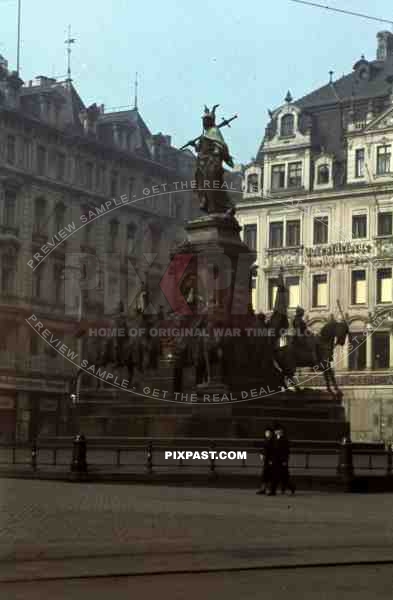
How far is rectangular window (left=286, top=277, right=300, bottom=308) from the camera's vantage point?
49.0m

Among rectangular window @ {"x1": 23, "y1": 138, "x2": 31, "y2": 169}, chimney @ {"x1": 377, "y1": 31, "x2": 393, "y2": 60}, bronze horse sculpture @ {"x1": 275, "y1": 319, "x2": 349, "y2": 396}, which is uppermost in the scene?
chimney @ {"x1": 377, "y1": 31, "x2": 393, "y2": 60}

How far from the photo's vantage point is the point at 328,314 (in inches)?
1943

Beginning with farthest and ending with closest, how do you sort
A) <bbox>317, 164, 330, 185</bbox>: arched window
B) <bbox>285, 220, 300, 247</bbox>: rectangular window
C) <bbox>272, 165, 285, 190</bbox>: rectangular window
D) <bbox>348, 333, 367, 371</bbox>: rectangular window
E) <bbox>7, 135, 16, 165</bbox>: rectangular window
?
<bbox>272, 165, 285, 190</bbox>: rectangular window, <bbox>317, 164, 330, 185</bbox>: arched window, <bbox>285, 220, 300, 247</bbox>: rectangular window, <bbox>348, 333, 367, 371</bbox>: rectangular window, <bbox>7, 135, 16, 165</bbox>: rectangular window

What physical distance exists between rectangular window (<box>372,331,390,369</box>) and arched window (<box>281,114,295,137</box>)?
8926mm

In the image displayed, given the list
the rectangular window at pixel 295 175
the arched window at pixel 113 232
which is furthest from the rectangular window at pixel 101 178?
the rectangular window at pixel 295 175

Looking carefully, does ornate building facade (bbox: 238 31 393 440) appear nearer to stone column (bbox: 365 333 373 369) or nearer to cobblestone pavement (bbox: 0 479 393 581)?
stone column (bbox: 365 333 373 369)

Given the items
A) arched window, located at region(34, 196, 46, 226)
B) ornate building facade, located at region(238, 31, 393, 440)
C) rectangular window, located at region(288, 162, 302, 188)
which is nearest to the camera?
arched window, located at region(34, 196, 46, 226)

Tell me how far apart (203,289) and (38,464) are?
11811mm

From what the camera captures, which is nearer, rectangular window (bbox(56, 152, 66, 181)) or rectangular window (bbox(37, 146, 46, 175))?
rectangular window (bbox(37, 146, 46, 175))

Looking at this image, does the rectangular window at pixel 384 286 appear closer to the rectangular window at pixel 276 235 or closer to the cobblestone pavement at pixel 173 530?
the rectangular window at pixel 276 235

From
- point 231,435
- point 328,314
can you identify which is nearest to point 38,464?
point 231,435

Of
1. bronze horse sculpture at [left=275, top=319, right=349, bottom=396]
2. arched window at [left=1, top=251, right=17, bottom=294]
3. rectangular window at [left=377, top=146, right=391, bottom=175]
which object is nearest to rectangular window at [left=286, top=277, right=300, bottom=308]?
rectangular window at [left=377, top=146, right=391, bottom=175]

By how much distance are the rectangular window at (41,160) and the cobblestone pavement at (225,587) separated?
14.7 metres

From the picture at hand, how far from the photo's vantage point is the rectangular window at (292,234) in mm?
49906
